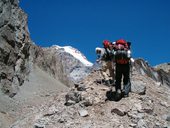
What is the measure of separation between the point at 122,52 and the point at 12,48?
18756 millimetres

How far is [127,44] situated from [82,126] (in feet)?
12.1

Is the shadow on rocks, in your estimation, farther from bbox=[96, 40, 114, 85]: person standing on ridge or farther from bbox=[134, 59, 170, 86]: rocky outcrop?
bbox=[134, 59, 170, 86]: rocky outcrop

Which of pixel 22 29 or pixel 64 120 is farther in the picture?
pixel 22 29

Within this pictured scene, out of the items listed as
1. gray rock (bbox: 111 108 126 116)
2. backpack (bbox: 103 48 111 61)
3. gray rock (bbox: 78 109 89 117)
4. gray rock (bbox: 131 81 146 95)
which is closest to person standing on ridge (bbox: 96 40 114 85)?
backpack (bbox: 103 48 111 61)

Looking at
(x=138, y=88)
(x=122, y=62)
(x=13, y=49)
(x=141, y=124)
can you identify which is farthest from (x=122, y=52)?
(x=13, y=49)

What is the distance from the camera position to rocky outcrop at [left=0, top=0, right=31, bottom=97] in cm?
2912

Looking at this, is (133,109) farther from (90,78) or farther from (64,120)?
(90,78)

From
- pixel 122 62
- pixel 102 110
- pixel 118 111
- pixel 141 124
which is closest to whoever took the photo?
pixel 141 124

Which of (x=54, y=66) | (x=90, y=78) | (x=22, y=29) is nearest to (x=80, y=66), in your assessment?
(x=54, y=66)

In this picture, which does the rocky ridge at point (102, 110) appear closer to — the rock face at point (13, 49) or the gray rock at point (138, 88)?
the gray rock at point (138, 88)

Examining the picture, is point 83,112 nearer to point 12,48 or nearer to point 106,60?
point 106,60

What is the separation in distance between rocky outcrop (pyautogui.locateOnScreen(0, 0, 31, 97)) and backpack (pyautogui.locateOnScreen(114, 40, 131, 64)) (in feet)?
45.6

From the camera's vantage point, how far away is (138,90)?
1556 cm

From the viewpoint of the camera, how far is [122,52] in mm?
14484
